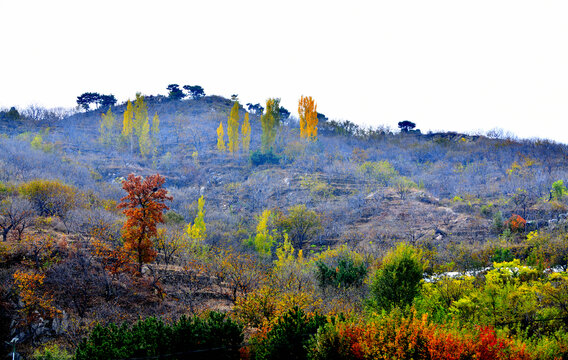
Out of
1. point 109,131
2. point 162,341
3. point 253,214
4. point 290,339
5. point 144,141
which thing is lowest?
point 253,214

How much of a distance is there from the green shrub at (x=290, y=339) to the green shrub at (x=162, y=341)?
3.21 feet

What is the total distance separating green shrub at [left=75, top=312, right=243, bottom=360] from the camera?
829 centimetres

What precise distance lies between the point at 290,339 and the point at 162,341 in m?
3.39

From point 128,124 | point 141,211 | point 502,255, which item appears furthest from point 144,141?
point 502,255

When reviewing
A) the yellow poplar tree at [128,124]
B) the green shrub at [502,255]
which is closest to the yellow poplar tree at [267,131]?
the yellow poplar tree at [128,124]

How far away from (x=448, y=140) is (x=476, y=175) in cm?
1754

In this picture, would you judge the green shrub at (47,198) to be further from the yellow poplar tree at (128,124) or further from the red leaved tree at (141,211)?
the yellow poplar tree at (128,124)

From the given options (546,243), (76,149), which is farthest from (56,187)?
(546,243)

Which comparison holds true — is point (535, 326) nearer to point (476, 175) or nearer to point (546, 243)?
point (546, 243)

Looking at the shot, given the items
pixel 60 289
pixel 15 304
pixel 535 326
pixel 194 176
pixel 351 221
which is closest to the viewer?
pixel 535 326

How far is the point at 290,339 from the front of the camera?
8.73 meters

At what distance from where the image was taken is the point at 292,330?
8.77m

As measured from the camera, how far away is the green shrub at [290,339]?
28.3ft

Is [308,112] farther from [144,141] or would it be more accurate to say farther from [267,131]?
[144,141]
